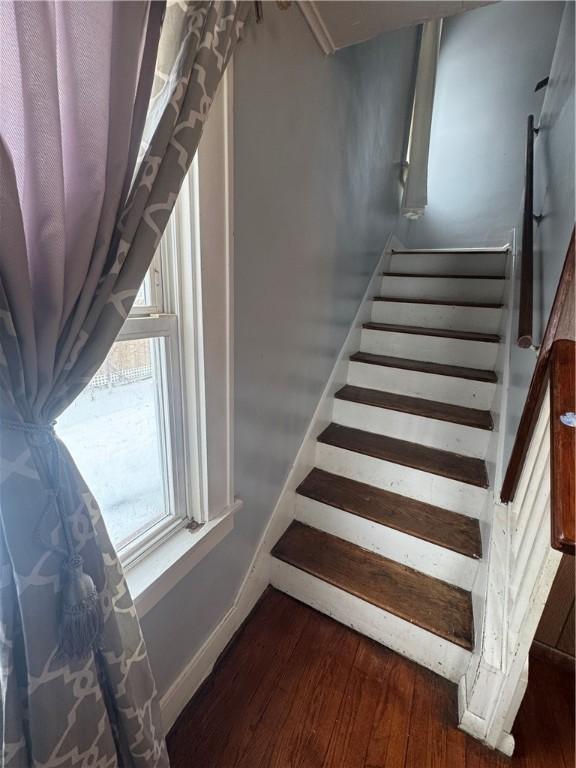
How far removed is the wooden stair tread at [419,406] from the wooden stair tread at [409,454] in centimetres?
16

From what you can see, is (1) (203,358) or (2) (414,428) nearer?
(1) (203,358)

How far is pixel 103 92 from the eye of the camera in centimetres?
51

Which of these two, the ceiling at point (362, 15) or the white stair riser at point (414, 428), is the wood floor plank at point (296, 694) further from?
the ceiling at point (362, 15)

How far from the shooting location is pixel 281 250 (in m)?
Answer: 1.21

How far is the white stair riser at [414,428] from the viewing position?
1.61 m

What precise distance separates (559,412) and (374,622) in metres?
1.06

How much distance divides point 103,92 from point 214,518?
1.07 metres

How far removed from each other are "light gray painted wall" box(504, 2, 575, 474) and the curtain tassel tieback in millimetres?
1321

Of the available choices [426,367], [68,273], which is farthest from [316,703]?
[426,367]

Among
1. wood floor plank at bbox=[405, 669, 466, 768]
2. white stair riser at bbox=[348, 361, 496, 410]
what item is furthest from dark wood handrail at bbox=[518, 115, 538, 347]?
wood floor plank at bbox=[405, 669, 466, 768]

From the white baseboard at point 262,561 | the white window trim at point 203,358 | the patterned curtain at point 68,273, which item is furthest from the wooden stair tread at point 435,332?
the patterned curtain at point 68,273

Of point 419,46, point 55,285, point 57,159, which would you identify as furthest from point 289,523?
point 419,46

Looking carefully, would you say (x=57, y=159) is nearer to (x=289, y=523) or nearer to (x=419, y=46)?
(x=289, y=523)

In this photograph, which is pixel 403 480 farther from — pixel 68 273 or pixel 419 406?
pixel 68 273
